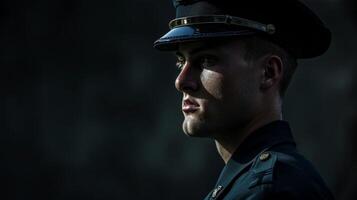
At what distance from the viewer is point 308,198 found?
1609 millimetres

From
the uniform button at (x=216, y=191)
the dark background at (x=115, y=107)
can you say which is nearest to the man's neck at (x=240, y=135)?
the uniform button at (x=216, y=191)

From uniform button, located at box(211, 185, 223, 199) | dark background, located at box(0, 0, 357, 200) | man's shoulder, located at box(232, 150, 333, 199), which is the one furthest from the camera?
dark background, located at box(0, 0, 357, 200)

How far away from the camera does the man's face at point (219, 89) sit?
1857 millimetres

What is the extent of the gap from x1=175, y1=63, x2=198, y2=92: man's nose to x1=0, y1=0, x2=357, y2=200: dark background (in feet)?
13.6

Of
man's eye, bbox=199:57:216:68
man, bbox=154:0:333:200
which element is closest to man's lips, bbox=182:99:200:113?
man, bbox=154:0:333:200

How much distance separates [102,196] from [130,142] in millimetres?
548

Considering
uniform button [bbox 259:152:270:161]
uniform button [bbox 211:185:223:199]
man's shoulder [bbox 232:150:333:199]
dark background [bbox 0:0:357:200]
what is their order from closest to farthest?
man's shoulder [bbox 232:150:333:199]
uniform button [bbox 259:152:270:161]
uniform button [bbox 211:185:223:199]
dark background [bbox 0:0:357:200]

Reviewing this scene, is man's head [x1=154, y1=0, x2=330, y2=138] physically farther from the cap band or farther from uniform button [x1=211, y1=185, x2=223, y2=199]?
uniform button [x1=211, y1=185, x2=223, y2=199]

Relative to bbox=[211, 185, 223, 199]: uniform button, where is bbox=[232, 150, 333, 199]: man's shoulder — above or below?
above

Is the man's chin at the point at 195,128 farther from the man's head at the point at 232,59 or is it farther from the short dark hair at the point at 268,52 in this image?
the short dark hair at the point at 268,52

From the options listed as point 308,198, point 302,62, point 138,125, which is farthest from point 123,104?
point 308,198

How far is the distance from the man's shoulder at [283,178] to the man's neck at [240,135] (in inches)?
5.6

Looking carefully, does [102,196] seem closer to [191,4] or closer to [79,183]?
[79,183]

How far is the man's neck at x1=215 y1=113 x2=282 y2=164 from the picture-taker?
188cm
